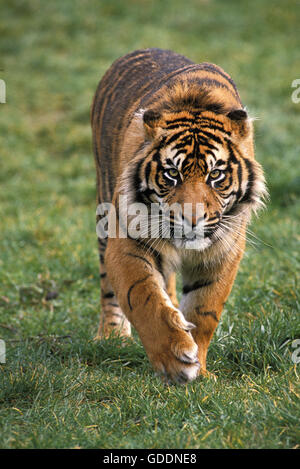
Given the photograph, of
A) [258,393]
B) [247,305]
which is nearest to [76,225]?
[247,305]

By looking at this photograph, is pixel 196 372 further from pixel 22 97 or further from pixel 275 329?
pixel 22 97

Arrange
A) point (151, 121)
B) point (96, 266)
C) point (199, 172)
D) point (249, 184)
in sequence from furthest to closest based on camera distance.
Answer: point (96, 266) → point (249, 184) → point (151, 121) → point (199, 172)

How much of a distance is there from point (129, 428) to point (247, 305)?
71.9 inches

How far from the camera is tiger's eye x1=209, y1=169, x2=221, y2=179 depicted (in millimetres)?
3262

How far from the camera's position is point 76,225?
6.63 m

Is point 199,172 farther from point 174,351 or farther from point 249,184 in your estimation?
point 174,351

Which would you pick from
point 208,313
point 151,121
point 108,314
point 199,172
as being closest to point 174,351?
point 208,313

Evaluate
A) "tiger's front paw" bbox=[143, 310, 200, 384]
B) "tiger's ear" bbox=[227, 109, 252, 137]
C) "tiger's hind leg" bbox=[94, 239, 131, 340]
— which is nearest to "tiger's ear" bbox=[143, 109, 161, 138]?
"tiger's ear" bbox=[227, 109, 252, 137]

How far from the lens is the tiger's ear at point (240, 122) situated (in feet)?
11.0

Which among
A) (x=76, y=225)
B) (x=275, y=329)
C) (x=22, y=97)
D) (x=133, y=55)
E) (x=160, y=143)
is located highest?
(x=22, y=97)

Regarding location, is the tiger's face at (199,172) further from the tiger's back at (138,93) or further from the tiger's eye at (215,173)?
the tiger's back at (138,93)

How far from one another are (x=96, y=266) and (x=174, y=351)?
262cm

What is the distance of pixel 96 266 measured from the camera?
566cm

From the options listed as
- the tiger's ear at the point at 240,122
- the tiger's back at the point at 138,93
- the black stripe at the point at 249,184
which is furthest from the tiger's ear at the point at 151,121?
the black stripe at the point at 249,184
